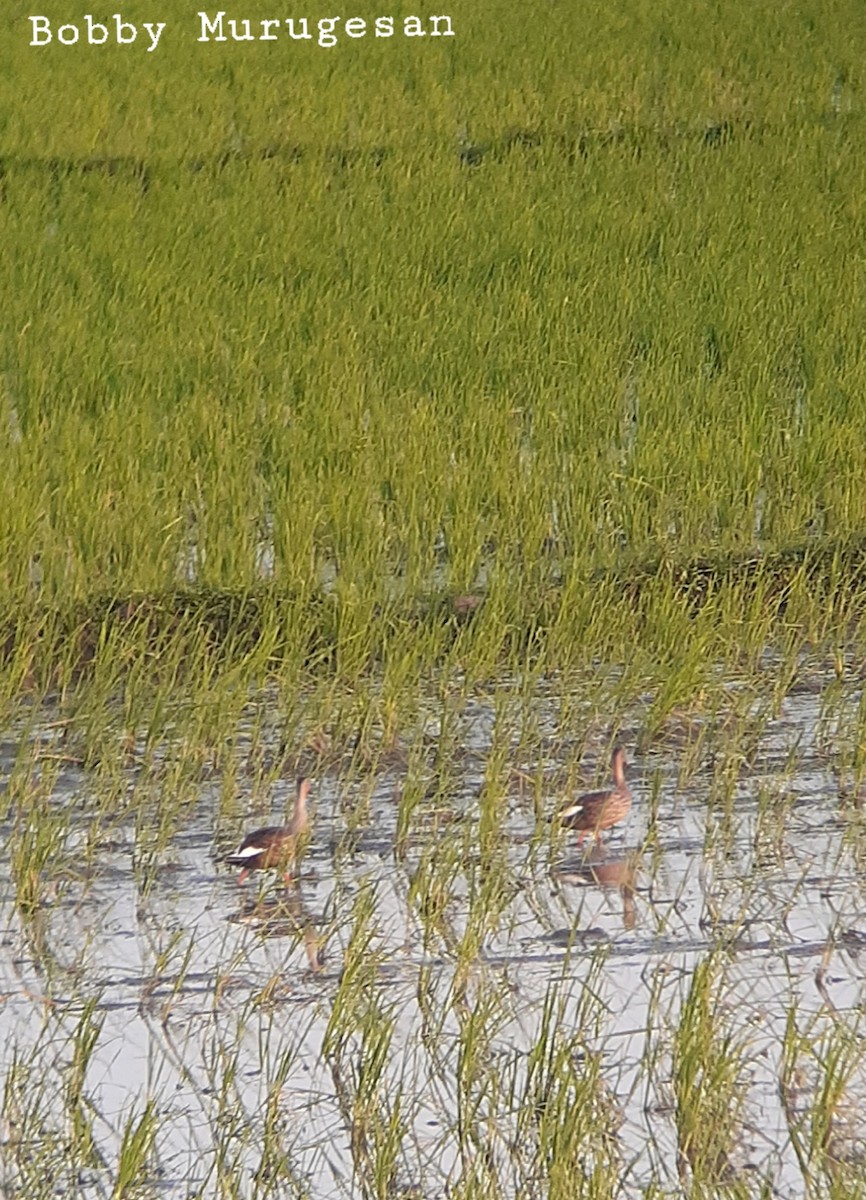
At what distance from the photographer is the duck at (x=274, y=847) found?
2.24m

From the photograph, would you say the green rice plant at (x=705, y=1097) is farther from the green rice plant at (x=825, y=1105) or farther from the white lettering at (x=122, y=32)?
the white lettering at (x=122, y=32)

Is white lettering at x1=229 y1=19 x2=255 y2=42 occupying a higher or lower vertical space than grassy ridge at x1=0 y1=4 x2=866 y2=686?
higher

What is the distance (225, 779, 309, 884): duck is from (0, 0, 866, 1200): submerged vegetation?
0.15 ft

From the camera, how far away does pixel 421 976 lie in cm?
202

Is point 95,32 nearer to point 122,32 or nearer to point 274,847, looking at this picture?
point 122,32

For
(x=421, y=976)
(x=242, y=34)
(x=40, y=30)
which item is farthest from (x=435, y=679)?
(x=40, y=30)

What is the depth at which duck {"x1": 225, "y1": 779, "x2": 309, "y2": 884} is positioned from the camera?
2242 mm

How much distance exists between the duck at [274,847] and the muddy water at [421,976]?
4cm

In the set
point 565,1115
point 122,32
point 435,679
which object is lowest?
point 435,679

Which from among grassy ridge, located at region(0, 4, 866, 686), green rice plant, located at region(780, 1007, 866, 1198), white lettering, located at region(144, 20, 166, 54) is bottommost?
grassy ridge, located at region(0, 4, 866, 686)

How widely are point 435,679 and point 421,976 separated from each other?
94 cm

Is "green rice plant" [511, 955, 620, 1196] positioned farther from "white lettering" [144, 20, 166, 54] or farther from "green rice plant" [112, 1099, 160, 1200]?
"white lettering" [144, 20, 166, 54]

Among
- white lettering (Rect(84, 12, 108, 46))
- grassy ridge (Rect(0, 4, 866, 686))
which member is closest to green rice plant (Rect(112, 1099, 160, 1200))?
grassy ridge (Rect(0, 4, 866, 686))

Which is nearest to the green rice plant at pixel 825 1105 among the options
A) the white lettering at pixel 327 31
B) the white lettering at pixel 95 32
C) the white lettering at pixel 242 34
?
the white lettering at pixel 327 31
